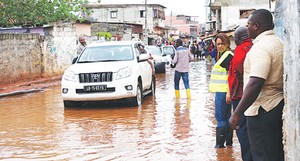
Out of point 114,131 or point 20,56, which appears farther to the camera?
point 20,56

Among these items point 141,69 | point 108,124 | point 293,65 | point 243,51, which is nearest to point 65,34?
point 141,69

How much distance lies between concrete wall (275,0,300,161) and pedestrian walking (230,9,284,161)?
216mm

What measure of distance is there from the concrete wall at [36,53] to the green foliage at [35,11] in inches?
124

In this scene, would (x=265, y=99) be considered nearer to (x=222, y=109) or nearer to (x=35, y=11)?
(x=222, y=109)

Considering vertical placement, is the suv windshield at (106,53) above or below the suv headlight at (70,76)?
above

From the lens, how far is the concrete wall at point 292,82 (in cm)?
360

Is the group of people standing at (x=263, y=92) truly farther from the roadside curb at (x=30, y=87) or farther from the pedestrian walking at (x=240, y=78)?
the roadside curb at (x=30, y=87)

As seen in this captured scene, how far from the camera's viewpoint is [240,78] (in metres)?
5.88

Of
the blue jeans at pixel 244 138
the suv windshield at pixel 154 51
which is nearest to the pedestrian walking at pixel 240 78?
the blue jeans at pixel 244 138

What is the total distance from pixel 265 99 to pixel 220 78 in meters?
2.54

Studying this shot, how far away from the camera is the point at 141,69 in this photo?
12.8m

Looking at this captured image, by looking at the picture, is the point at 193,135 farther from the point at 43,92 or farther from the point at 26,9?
the point at 26,9

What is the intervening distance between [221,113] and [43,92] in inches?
464

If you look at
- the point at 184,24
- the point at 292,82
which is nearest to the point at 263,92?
the point at 292,82
